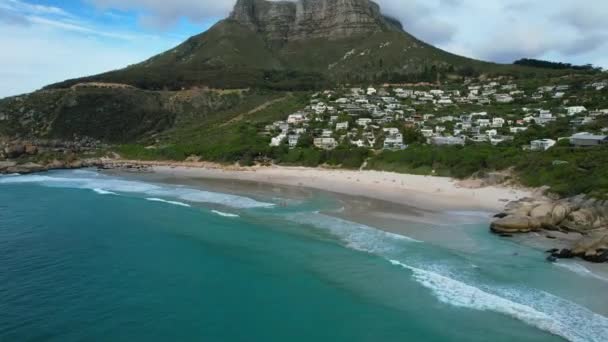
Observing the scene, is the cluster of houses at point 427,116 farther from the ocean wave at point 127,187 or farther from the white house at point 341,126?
the ocean wave at point 127,187

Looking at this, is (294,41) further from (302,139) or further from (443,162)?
(443,162)

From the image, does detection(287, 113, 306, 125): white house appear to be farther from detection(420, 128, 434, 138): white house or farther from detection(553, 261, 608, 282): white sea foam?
detection(553, 261, 608, 282): white sea foam

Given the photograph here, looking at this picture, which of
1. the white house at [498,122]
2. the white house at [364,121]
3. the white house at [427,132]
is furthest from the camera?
the white house at [364,121]

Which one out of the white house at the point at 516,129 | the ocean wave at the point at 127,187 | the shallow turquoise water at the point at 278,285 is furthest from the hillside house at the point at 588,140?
the ocean wave at the point at 127,187

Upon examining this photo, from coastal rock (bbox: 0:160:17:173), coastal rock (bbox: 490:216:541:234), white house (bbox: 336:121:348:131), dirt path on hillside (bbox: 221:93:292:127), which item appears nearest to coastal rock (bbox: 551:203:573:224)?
coastal rock (bbox: 490:216:541:234)

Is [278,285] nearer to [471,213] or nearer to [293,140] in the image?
[471,213]

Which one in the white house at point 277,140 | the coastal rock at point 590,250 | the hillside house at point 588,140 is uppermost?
the hillside house at point 588,140

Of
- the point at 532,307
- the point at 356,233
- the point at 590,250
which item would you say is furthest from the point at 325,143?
the point at 532,307
